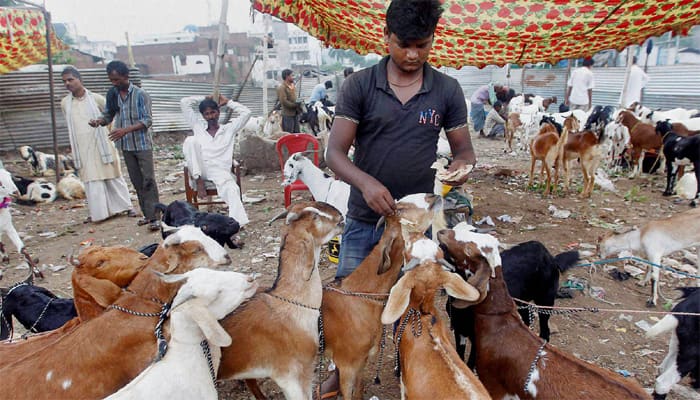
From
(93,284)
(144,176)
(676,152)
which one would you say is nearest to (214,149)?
(144,176)

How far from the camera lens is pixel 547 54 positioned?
19.9 feet

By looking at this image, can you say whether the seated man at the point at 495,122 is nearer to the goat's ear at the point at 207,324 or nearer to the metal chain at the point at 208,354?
the metal chain at the point at 208,354

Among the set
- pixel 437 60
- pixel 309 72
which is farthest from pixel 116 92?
pixel 309 72

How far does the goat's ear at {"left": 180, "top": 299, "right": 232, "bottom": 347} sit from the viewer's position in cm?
202

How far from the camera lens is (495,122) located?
16.3 meters

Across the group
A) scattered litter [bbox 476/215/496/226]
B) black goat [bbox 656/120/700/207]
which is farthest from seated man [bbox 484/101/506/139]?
scattered litter [bbox 476/215/496/226]

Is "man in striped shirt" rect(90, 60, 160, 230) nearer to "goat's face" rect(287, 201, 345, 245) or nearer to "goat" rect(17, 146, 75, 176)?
"goat's face" rect(287, 201, 345, 245)

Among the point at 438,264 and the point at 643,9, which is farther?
the point at 643,9

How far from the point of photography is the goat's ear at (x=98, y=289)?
8.32ft

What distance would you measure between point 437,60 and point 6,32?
8.35 meters

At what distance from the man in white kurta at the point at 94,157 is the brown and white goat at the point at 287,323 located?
21.7ft

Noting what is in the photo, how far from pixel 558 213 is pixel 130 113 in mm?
7603

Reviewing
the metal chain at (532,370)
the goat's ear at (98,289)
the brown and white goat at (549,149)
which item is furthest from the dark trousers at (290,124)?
the metal chain at (532,370)

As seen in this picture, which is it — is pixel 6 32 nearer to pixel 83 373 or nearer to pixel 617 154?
pixel 83 373
